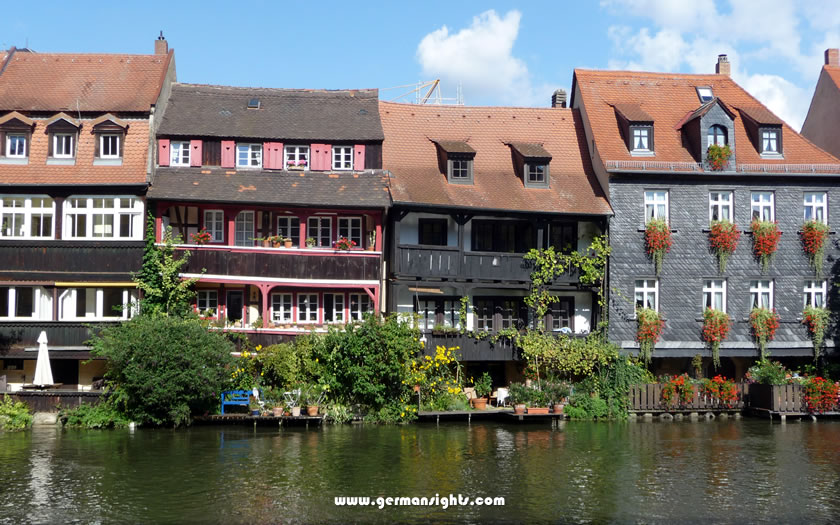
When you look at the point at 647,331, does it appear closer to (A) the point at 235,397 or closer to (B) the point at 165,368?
→ (A) the point at 235,397

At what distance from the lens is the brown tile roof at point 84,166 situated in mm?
32500

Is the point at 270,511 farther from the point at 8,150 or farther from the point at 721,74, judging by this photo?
the point at 721,74

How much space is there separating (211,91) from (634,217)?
17896 mm

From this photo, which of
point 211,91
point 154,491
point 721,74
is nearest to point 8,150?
point 211,91

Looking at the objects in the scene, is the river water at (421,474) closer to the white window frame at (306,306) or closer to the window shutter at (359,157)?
the white window frame at (306,306)

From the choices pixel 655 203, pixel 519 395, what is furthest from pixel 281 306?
pixel 655 203

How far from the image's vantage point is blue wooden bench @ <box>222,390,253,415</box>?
30.4 m

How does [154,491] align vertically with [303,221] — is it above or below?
below

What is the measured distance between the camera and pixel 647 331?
34344 mm

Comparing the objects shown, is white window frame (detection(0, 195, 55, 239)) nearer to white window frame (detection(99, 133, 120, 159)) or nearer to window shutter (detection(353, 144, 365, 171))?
white window frame (detection(99, 133, 120, 159))

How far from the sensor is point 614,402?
32844 millimetres

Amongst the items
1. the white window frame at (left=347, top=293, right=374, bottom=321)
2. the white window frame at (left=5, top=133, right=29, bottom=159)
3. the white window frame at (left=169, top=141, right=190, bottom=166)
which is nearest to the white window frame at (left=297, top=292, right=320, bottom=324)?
the white window frame at (left=347, top=293, right=374, bottom=321)

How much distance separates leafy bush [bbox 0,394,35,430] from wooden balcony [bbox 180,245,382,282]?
7.00 metres

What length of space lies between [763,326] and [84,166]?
26.4 metres
